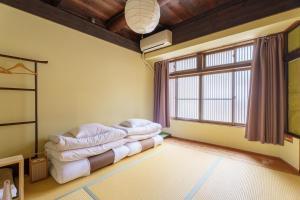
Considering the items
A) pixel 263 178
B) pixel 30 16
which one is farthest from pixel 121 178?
pixel 30 16

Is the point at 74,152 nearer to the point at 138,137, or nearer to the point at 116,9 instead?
the point at 138,137

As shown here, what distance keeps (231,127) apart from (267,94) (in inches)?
37.3

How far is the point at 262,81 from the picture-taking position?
100 inches

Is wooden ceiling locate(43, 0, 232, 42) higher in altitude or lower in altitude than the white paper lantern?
higher

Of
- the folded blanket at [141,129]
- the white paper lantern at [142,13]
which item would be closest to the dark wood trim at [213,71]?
the folded blanket at [141,129]

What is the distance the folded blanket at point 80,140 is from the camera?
187 centimetres

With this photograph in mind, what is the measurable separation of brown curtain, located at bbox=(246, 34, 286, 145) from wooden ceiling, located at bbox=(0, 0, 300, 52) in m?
0.59

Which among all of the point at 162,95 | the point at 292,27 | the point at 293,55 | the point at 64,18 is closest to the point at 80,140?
the point at 64,18

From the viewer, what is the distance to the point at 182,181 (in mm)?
1864

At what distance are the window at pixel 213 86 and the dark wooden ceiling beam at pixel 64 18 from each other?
1.79 meters

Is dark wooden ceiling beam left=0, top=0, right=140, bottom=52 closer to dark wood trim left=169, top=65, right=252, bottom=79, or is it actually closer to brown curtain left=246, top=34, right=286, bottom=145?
dark wood trim left=169, top=65, right=252, bottom=79

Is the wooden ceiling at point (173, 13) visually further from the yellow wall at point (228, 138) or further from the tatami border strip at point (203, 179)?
the tatami border strip at point (203, 179)

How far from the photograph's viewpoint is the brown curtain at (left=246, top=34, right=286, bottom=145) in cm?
241

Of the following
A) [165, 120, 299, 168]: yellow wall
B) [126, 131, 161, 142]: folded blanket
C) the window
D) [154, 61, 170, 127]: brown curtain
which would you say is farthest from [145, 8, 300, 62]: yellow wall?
[126, 131, 161, 142]: folded blanket
